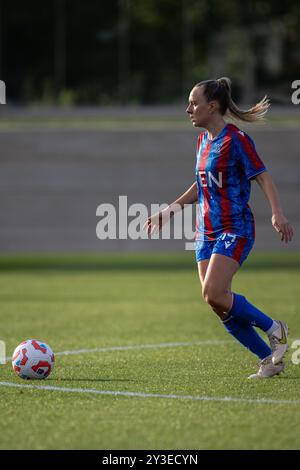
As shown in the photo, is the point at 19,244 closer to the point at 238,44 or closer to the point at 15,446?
the point at 15,446

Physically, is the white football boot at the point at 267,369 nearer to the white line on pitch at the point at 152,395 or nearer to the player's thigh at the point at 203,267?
the player's thigh at the point at 203,267

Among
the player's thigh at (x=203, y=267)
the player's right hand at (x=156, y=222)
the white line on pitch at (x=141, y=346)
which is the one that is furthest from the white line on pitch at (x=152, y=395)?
the white line on pitch at (x=141, y=346)

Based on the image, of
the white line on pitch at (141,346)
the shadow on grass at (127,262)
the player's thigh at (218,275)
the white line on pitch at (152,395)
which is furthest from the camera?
the shadow on grass at (127,262)

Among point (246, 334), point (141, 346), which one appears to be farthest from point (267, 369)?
point (141, 346)

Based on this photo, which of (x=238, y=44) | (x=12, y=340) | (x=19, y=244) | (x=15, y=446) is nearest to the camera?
(x=15, y=446)

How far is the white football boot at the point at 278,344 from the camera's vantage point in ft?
24.5

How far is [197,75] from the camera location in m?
57.2

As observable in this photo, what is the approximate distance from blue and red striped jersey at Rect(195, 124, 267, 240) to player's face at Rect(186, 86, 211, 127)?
170 millimetres

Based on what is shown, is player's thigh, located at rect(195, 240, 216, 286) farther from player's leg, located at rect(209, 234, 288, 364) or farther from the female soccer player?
player's leg, located at rect(209, 234, 288, 364)

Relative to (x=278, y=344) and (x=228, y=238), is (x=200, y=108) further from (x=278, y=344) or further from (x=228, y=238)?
(x=278, y=344)

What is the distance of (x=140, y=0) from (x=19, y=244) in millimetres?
34744

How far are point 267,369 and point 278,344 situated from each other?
208 millimetres

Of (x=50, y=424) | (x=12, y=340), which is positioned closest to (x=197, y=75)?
(x=12, y=340)

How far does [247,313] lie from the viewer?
24.3 feet
